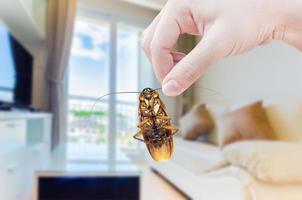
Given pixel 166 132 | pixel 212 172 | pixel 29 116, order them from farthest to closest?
pixel 29 116 → pixel 212 172 → pixel 166 132

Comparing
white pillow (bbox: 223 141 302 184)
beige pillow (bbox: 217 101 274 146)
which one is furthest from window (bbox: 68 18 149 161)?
white pillow (bbox: 223 141 302 184)

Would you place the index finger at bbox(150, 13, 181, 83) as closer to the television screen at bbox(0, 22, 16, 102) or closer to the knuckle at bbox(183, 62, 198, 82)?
the knuckle at bbox(183, 62, 198, 82)

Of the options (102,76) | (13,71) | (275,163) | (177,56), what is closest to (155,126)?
(177,56)

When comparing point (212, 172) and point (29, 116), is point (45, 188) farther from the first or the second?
point (212, 172)

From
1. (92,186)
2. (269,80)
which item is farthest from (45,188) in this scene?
(269,80)

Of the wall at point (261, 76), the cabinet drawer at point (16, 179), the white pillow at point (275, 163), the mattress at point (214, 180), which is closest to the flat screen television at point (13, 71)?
the cabinet drawer at point (16, 179)

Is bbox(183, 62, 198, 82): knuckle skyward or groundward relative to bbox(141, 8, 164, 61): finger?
groundward

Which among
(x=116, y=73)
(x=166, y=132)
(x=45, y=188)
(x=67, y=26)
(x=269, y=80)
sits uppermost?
(x=67, y=26)

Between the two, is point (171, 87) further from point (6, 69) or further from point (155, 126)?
point (6, 69)
